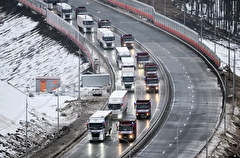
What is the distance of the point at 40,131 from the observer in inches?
4274

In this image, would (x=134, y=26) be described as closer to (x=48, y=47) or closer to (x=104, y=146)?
(x=48, y=47)

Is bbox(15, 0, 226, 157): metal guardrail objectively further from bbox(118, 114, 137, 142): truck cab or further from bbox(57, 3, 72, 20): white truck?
bbox(118, 114, 137, 142): truck cab

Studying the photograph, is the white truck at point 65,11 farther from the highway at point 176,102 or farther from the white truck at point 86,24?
the highway at point 176,102

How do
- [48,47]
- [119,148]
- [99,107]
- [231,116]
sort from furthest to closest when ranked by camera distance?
[48,47] < [99,107] < [231,116] < [119,148]

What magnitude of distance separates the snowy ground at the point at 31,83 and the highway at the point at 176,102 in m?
8.40

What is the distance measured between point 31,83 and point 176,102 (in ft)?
166

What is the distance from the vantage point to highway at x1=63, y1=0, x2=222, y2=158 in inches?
3743

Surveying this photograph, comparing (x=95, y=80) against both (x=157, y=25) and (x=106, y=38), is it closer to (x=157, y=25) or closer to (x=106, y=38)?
(x=106, y=38)

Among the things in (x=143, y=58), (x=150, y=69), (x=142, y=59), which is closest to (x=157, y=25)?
(x=143, y=58)

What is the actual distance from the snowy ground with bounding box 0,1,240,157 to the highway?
8400mm

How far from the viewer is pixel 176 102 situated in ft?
393

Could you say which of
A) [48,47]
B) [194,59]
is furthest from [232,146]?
[48,47]

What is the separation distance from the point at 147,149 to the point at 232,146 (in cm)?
1178

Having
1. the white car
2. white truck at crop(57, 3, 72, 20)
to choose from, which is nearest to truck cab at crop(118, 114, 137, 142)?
the white car
